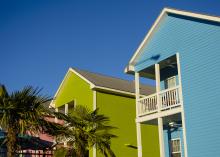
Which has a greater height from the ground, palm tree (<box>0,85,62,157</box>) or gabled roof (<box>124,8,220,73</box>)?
gabled roof (<box>124,8,220,73</box>)

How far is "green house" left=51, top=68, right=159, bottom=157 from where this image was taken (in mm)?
23172

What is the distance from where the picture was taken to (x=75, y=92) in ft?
83.3

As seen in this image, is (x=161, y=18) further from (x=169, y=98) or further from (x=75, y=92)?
(x=75, y=92)

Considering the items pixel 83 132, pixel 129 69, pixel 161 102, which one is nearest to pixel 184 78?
pixel 161 102

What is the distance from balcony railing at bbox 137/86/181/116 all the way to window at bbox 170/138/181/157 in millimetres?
2392

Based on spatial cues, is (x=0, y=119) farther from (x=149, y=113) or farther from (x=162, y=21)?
(x=162, y=21)

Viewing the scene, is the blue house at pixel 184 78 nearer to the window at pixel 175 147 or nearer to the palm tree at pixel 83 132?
A: the window at pixel 175 147

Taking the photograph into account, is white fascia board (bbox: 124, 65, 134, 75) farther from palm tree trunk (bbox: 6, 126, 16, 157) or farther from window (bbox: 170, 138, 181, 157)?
palm tree trunk (bbox: 6, 126, 16, 157)

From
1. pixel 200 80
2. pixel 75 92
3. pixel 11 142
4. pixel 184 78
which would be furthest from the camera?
pixel 75 92

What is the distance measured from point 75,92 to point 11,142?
12.4 metres

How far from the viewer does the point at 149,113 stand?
744 inches

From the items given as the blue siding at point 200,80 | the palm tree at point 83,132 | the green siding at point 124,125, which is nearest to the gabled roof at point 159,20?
the blue siding at point 200,80

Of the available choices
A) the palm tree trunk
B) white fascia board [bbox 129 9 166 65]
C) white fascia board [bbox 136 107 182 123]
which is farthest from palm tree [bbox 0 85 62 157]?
white fascia board [bbox 129 9 166 65]

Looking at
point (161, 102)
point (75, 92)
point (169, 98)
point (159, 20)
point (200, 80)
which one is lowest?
point (161, 102)
